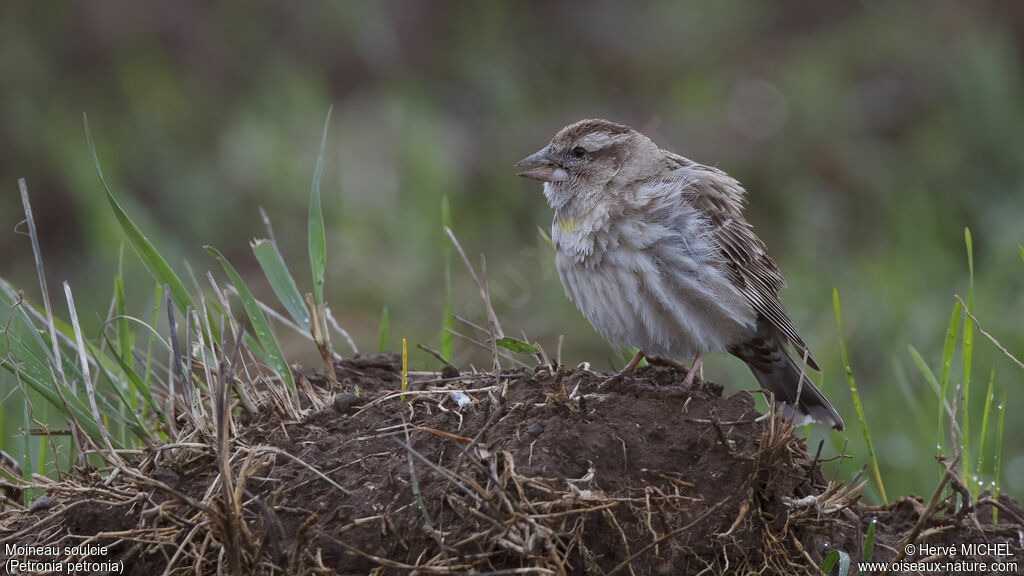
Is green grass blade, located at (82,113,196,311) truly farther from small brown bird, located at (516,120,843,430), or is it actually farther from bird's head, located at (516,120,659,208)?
bird's head, located at (516,120,659,208)

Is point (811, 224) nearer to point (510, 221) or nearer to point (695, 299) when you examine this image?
point (510, 221)

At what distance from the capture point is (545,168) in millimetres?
4602

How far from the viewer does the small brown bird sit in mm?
4016

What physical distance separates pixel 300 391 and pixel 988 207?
6.83 m

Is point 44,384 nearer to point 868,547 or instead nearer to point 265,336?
point 265,336

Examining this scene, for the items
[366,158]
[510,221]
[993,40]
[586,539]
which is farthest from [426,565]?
[993,40]

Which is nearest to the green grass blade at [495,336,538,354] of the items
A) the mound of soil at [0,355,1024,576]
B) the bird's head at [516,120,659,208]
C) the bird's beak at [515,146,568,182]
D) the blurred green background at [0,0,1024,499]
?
the mound of soil at [0,355,1024,576]

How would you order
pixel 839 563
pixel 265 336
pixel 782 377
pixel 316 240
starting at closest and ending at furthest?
pixel 839 563
pixel 265 336
pixel 316 240
pixel 782 377

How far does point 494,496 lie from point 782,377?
207 cm

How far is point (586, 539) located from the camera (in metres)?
2.78

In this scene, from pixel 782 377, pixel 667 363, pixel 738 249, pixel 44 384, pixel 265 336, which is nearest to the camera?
pixel 44 384

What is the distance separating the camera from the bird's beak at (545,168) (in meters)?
→ 4.54

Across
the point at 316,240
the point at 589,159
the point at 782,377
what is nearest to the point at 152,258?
the point at 316,240

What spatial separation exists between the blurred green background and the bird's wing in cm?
102
